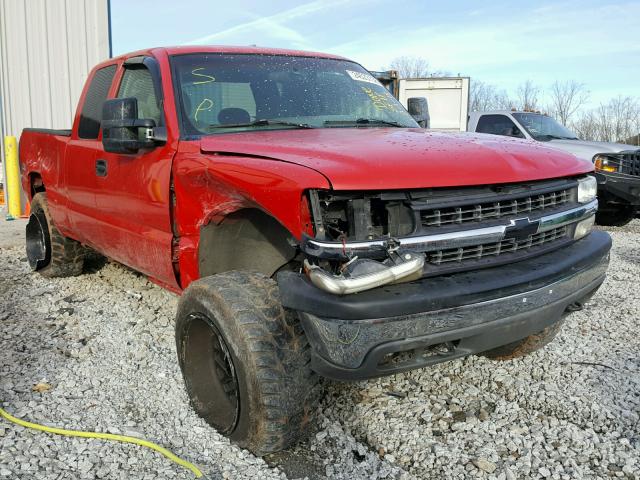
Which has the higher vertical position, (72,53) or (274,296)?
(72,53)

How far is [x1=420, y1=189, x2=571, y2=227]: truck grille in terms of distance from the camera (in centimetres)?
242

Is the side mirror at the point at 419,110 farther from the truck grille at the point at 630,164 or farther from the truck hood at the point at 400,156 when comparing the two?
the truck grille at the point at 630,164

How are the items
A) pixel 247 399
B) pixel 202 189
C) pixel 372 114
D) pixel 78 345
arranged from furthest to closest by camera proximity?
pixel 78 345
pixel 372 114
pixel 202 189
pixel 247 399

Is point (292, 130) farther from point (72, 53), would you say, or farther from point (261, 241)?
point (72, 53)

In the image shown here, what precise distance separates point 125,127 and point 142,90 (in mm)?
637

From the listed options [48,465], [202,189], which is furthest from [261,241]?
[48,465]

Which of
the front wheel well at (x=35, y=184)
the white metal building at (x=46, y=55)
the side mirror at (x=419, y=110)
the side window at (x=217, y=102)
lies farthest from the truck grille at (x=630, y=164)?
the white metal building at (x=46, y=55)

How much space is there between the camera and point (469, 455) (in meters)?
2.76

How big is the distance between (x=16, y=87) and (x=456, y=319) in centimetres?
1041

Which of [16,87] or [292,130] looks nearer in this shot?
[292,130]

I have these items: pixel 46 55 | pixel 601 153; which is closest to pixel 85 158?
pixel 46 55

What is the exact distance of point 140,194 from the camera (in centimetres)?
358

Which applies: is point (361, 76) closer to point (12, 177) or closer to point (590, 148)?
point (590, 148)

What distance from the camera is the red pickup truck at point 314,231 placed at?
2.26m
